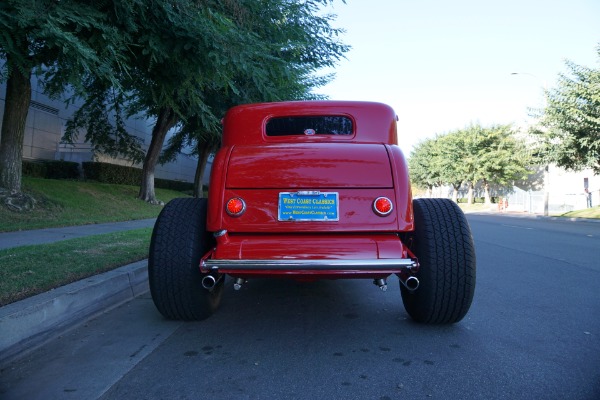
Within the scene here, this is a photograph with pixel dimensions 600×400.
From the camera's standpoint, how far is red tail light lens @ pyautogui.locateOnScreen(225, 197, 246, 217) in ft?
10.3

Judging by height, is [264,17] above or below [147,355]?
above

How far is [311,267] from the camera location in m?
2.84

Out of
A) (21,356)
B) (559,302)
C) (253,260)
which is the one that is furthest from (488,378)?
(21,356)

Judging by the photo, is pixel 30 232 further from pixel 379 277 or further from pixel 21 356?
pixel 379 277

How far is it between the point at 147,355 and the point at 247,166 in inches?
60.7

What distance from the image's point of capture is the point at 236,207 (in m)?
3.16

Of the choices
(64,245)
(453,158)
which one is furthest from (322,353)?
(453,158)

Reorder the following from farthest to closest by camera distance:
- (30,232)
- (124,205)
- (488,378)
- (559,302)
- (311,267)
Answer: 1. (124,205)
2. (30,232)
3. (559,302)
4. (311,267)
5. (488,378)

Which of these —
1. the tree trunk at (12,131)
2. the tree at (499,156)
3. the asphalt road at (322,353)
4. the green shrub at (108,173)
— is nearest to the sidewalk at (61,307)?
the asphalt road at (322,353)

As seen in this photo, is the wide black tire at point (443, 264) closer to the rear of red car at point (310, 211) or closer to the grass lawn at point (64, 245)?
the rear of red car at point (310, 211)

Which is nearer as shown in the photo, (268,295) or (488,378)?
(488,378)

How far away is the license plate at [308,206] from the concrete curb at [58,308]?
1.99 meters

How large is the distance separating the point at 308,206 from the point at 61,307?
2239 millimetres

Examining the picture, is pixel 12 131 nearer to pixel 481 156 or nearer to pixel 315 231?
pixel 315 231
